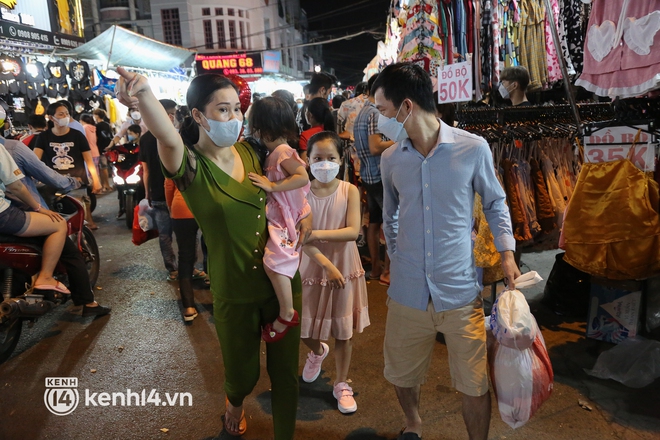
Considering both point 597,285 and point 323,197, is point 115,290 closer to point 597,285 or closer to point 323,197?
point 323,197

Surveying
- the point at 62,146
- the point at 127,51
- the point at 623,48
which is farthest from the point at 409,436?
the point at 127,51

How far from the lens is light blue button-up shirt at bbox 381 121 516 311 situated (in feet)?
7.00

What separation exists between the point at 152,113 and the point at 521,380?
1.97 m

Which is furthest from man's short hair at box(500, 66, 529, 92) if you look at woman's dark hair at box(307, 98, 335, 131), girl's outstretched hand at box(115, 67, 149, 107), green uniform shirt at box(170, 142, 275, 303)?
girl's outstretched hand at box(115, 67, 149, 107)

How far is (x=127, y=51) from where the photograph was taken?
1498cm

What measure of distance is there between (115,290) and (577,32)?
213 inches

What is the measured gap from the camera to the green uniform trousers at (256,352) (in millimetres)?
2258

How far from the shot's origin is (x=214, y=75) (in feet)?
6.63

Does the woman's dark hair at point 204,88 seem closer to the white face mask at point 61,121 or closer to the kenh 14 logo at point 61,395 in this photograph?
the kenh 14 logo at point 61,395

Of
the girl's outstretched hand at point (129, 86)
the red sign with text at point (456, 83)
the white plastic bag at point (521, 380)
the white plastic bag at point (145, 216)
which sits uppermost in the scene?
the red sign with text at point (456, 83)

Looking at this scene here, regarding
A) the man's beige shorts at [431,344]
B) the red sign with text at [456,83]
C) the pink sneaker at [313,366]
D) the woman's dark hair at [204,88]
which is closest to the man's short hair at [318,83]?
the red sign with text at [456,83]

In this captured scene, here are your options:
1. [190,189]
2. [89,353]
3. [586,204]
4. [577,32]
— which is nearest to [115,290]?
[89,353]

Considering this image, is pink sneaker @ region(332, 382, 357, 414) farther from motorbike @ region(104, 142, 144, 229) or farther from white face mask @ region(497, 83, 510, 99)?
motorbike @ region(104, 142, 144, 229)

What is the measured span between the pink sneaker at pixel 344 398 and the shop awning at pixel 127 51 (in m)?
11.5
